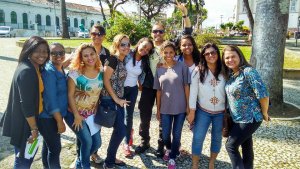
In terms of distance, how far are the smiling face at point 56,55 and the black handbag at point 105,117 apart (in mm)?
723

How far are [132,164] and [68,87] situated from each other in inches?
59.2

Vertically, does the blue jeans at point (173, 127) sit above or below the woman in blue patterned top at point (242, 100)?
below

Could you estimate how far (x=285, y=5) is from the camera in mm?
5863

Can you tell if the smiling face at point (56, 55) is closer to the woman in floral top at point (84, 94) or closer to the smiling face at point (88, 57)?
the woman in floral top at point (84, 94)

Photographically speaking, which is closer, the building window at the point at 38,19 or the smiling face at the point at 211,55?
the smiling face at the point at 211,55

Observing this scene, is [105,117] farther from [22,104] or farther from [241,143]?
[241,143]

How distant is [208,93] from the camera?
3488 mm

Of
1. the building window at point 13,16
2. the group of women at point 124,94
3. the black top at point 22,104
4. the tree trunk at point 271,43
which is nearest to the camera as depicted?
the black top at point 22,104

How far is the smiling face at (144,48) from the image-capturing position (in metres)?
3.96

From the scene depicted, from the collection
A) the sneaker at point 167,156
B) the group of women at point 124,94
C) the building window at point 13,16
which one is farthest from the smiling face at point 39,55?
the building window at point 13,16

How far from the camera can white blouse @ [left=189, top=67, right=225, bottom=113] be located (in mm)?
3447

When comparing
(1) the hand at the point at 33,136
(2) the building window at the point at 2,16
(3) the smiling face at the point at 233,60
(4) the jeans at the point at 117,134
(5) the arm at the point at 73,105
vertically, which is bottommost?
(4) the jeans at the point at 117,134

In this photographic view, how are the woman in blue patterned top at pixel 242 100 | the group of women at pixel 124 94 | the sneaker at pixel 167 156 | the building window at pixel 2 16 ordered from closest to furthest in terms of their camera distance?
the group of women at pixel 124 94 → the woman in blue patterned top at pixel 242 100 → the sneaker at pixel 167 156 → the building window at pixel 2 16

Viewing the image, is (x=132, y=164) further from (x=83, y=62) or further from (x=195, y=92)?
(x=83, y=62)
